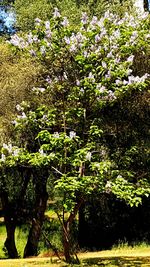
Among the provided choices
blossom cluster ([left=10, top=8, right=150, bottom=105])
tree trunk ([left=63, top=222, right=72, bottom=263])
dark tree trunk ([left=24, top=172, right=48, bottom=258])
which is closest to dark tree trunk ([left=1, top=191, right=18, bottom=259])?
dark tree trunk ([left=24, top=172, right=48, bottom=258])

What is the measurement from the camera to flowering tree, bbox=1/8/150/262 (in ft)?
32.6

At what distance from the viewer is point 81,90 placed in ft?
34.3

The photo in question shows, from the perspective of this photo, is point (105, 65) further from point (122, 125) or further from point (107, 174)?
point (122, 125)

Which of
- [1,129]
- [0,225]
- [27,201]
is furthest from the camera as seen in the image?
[0,225]

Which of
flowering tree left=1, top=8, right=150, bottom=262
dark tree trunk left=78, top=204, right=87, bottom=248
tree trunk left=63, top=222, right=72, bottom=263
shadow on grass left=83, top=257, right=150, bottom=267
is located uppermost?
flowering tree left=1, top=8, right=150, bottom=262

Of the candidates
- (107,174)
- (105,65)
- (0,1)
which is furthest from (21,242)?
(0,1)

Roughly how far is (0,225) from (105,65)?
14811mm

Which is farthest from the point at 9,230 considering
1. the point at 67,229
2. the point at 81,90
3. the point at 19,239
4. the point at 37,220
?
the point at 81,90

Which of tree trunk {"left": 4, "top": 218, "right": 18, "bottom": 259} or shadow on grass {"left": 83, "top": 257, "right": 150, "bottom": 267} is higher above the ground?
tree trunk {"left": 4, "top": 218, "right": 18, "bottom": 259}

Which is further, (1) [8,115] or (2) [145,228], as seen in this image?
→ (2) [145,228]

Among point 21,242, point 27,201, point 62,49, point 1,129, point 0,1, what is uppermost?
point 0,1

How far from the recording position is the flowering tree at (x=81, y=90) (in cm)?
993

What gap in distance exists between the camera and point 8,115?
43.6ft

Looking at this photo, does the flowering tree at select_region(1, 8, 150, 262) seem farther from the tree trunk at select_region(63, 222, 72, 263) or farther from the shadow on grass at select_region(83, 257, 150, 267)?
the shadow on grass at select_region(83, 257, 150, 267)
